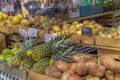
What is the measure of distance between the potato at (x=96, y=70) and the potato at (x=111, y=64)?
0.15 feet

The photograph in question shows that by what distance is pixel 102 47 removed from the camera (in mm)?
2969

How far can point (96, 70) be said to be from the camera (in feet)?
6.66

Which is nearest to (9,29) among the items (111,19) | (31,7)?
(31,7)

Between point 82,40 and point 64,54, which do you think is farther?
point 82,40

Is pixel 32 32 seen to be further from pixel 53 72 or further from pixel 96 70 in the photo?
pixel 96 70

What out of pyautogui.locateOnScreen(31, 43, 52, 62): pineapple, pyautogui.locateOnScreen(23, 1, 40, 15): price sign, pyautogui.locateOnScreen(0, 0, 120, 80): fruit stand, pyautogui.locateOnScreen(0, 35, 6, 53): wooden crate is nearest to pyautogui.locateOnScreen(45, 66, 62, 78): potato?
pyautogui.locateOnScreen(0, 0, 120, 80): fruit stand

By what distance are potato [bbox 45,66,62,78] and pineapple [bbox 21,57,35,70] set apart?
0.93ft

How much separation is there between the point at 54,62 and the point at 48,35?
92 cm

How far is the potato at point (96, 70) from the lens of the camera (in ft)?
6.63

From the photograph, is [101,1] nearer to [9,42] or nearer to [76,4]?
[76,4]

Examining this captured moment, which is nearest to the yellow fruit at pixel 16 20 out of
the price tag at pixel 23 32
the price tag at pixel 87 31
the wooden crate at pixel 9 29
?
the wooden crate at pixel 9 29

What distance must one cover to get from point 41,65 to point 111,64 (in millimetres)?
639

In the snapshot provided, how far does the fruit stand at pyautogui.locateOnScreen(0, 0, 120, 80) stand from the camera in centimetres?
212

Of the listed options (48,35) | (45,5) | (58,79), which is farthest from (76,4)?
(58,79)
